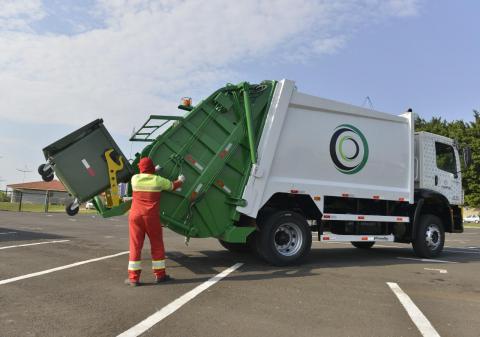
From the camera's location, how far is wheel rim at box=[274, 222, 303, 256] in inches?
315

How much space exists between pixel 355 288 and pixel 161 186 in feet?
10.1

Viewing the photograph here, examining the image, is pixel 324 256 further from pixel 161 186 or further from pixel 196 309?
pixel 196 309

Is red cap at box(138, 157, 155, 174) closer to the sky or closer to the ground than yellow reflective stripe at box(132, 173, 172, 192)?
closer to the sky

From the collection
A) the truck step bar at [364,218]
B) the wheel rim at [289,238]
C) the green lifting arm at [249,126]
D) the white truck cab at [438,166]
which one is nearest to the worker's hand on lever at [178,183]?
the green lifting arm at [249,126]

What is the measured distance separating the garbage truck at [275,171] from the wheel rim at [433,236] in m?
0.02

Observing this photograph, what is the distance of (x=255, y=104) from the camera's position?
7789 mm

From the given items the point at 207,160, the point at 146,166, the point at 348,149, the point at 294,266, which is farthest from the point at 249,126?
the point at 294,266

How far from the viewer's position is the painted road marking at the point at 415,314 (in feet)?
14.2

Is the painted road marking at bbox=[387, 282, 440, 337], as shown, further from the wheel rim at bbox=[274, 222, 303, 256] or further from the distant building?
the distant building

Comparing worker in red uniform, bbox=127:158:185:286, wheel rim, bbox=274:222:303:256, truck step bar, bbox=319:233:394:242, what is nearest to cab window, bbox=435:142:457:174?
truck step bar, bbox=319:233:394:242

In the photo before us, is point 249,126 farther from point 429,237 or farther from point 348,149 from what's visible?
point 429,237

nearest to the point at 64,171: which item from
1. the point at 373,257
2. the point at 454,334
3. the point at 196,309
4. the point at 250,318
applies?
the point at 196,309

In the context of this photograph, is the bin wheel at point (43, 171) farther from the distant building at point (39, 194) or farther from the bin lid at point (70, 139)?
the distant building at point (39, 194)

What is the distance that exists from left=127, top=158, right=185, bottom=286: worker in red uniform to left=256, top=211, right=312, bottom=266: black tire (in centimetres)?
208
